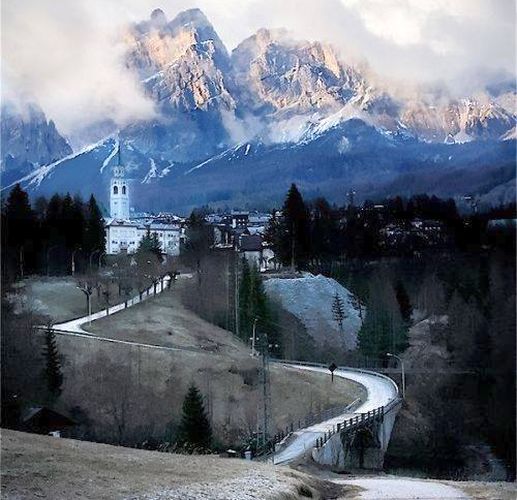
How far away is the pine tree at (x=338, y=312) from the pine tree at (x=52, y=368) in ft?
38.0

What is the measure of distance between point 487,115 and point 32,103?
69.6ft

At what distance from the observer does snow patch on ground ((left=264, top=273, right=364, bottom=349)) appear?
88.6 ft

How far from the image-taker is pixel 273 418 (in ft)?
68.4

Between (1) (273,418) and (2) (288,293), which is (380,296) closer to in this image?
(2) (288,293)

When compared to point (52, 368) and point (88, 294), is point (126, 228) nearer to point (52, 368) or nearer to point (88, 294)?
point (88, 294)

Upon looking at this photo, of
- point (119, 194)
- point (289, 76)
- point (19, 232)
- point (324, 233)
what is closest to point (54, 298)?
point (19, 232)


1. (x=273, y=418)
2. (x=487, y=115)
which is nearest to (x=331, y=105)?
(x=487, y=115)

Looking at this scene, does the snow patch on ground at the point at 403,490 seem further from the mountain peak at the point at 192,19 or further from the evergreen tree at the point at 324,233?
the mountain peak at the point at 192,19

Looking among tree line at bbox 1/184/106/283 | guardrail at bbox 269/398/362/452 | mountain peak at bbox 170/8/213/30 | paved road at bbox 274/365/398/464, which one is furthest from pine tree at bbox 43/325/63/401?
mountain peak at bbox 170/8/213/30

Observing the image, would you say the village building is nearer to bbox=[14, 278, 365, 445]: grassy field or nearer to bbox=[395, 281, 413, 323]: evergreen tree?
bbox=[14, 278, 365, 445]: grassy field

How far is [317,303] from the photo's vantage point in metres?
27.9

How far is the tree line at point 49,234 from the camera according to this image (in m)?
22.1

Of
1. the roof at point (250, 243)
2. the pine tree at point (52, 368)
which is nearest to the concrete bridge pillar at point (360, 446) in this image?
the pine tree at point (52, 368)

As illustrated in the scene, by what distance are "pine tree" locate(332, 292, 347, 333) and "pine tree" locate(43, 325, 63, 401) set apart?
1159cm
